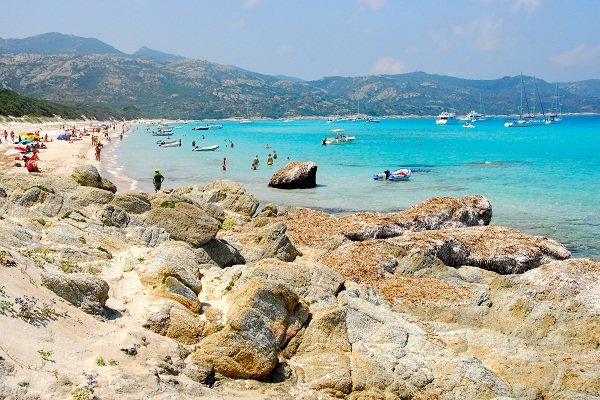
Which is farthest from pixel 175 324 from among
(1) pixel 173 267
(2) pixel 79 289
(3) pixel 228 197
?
(3) pixel 228 197

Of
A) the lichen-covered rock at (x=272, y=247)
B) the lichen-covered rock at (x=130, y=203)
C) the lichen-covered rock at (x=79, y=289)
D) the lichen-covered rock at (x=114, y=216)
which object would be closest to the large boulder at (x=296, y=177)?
the lichen-covered rock at (x=272, y=247)

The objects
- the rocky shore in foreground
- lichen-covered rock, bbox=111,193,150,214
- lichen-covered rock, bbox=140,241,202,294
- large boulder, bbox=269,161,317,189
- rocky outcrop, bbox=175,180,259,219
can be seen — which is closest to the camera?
the rocky shore in foreground

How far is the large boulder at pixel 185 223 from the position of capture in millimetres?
16594

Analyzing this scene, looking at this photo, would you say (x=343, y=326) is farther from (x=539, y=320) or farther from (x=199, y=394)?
(x=539, y=320)

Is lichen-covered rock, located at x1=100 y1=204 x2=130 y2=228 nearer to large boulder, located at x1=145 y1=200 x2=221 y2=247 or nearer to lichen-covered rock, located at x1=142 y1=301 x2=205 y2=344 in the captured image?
large boulder, located at x1=145 y1=200 x2=221 y2=247

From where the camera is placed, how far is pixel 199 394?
9133 mm

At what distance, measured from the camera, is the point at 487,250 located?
64.1 ft

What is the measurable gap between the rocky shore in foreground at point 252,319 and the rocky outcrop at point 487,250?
4.99 feet

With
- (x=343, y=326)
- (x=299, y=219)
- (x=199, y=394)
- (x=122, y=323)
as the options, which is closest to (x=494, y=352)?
(x=343, y=326)

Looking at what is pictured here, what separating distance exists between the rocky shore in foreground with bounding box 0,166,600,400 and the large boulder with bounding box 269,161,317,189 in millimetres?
25748

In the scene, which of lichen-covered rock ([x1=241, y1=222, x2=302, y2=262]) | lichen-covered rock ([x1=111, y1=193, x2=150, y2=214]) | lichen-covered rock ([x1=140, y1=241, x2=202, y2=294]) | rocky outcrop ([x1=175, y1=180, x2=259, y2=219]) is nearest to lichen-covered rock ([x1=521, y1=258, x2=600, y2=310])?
lichen-covered rock ([x1=241, y1=222, x2=302, y2=262])

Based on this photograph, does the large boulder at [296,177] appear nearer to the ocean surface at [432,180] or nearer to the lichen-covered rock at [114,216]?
the ocean surface at [432,180]

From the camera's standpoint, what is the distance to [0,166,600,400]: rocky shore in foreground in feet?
29.9

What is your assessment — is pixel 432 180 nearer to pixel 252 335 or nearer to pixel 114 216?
pixel 114 216
